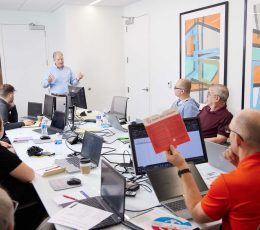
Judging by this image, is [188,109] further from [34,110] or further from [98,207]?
[34,110]

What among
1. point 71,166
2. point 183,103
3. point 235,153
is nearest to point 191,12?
point 183,103

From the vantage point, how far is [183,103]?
3645 millimetres

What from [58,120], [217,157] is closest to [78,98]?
[58,120]

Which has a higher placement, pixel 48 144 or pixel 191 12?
pixel 191 12

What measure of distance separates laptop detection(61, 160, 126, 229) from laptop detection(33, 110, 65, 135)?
6.22 feet

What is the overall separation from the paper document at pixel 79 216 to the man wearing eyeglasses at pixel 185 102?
6.73 ft

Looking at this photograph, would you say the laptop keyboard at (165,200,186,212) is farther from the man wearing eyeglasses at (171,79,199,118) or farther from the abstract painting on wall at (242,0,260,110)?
the abstract painting on wall at (242,0,260,110)

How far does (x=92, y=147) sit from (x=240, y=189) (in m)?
1.41

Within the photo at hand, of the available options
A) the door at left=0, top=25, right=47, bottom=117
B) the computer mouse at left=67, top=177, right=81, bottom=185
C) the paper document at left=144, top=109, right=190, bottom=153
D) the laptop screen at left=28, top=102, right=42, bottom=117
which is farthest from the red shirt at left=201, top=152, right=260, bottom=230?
the door at left=0, top=25, right=47, bottom=117

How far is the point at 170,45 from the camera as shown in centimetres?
523

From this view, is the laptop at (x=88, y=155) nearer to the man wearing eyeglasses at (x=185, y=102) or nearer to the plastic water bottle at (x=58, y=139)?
the plastic water bottle at (x=58, y=139)

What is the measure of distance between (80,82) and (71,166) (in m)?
4.25

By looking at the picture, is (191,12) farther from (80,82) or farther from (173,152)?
(173,152)

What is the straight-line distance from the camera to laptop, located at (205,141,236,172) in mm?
2239
